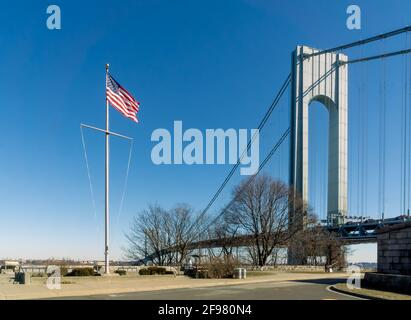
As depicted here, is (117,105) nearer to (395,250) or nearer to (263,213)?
(395,250)

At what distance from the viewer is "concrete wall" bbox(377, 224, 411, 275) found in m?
23.0

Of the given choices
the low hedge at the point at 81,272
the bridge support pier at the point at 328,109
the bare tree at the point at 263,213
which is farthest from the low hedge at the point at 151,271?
the bridge support pier at the point at 328,109

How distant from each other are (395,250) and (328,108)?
49700mm

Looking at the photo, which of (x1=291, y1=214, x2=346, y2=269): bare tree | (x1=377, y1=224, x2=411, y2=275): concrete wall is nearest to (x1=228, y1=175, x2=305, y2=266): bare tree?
(x1=291, y1=214, x2=346, y2=269): bare tree

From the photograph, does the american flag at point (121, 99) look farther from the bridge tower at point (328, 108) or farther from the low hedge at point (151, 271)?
the bridge tower at point (328, 108)

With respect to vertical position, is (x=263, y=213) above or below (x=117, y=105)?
below

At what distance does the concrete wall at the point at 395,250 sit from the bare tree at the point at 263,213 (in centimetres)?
2268

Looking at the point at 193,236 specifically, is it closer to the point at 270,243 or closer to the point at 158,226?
the point at 158,226

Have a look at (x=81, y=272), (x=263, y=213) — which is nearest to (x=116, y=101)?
(x=81, y=272)

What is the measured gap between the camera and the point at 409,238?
22891 millimetres

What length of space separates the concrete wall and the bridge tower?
36159 mm

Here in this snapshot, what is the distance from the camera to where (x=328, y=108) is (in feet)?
234

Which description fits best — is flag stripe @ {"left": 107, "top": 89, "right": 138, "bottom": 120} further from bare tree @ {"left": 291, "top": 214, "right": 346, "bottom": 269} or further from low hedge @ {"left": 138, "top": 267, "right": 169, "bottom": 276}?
bare tree @ {"left": 291, "top": 214, "right": 346, "bottom": 269}
